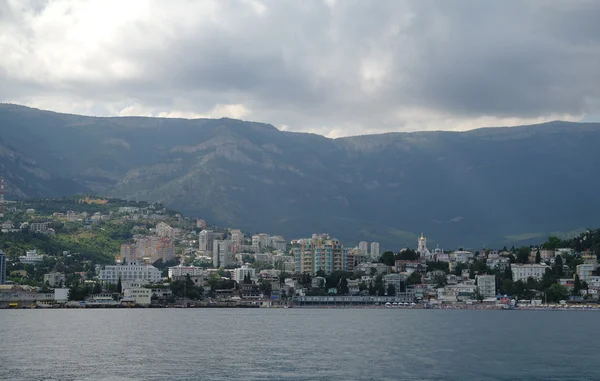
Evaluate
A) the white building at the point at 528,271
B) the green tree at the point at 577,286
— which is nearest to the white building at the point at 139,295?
the white building at the point at 528,271

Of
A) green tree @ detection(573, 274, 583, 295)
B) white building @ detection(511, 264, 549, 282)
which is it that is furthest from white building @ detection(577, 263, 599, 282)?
green tree @ detection(573, 274, 583, 295)

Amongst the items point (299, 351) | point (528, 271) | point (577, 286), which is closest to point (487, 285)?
point (528, 271)

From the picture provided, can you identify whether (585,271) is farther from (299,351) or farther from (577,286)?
(299,351)

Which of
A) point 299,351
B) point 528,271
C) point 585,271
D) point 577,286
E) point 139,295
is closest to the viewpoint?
point 299,351

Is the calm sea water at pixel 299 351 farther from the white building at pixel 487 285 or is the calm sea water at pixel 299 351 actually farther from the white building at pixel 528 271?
the white building at pixel 528 271

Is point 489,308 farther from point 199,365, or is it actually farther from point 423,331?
point 199,365

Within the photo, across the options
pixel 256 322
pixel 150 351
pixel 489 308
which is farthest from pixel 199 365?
pixel 489 308
